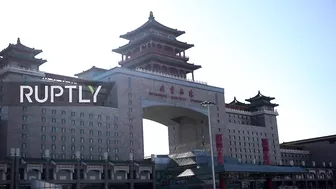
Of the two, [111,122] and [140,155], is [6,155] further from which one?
[140,155]

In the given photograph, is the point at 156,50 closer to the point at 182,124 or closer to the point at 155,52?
the point at 155,52

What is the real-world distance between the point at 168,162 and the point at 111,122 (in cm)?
1509

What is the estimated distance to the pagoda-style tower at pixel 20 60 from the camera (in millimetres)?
64625

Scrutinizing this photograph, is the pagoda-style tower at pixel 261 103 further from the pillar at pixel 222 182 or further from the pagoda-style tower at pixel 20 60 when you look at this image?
the pagoda-style tower at pixel 20 60

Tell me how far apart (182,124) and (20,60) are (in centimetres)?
4300

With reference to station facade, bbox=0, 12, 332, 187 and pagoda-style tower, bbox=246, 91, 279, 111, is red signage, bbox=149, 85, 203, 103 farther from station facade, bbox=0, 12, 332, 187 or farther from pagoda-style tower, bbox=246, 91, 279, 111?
pagoda-style tower, bbox=246, 91, 279, 111

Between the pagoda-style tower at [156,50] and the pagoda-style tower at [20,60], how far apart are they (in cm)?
2533

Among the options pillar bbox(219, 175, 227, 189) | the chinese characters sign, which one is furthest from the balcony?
pillar bbox(219, 175, 227, 189)

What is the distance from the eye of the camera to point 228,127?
319 ft

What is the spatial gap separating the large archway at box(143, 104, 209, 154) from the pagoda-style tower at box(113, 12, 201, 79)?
332 inches

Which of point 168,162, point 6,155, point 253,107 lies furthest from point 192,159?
point 253,107

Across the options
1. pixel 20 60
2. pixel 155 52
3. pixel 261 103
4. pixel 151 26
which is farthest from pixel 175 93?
pixel 261 103

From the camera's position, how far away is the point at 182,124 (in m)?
97.2

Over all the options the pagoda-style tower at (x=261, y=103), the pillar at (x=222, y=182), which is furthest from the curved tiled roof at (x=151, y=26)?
the pillar at (x=222, y=182)
